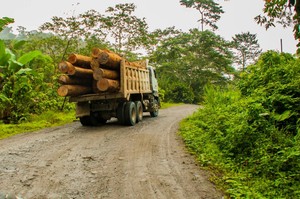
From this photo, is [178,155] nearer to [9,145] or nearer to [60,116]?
[9,145]

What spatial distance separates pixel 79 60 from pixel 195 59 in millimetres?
23387

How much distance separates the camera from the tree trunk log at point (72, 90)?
389 inches

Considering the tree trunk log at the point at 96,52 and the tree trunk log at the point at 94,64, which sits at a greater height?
the tree trunk log at the point at 96,52

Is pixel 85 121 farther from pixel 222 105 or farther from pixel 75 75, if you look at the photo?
pixel 222 105

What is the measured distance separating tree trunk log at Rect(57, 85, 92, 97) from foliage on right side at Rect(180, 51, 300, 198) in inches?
166

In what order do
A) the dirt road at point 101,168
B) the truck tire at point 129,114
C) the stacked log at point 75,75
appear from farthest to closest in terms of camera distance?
the truck tire at point 129,114 → the stacked log at point 75,75 → the dirt road at point 101,168

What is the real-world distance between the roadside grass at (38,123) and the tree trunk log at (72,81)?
209 centimetres

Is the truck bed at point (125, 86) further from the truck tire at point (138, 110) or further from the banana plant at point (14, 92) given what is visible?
the banana plant at point (14, 92)

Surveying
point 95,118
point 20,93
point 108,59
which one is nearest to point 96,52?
point 108,59

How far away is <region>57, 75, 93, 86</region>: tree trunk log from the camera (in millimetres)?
9938

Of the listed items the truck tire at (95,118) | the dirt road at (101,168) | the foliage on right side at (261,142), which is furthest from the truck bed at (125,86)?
the foliage on right side at (261,142)

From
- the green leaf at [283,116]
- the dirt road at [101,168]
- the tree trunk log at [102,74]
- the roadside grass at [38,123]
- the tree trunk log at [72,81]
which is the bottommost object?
the dirt road at [101,168]

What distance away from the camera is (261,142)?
19.7 ft

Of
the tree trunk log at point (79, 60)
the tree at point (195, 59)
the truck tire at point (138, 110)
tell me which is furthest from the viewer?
the tree at point (195, 59)
